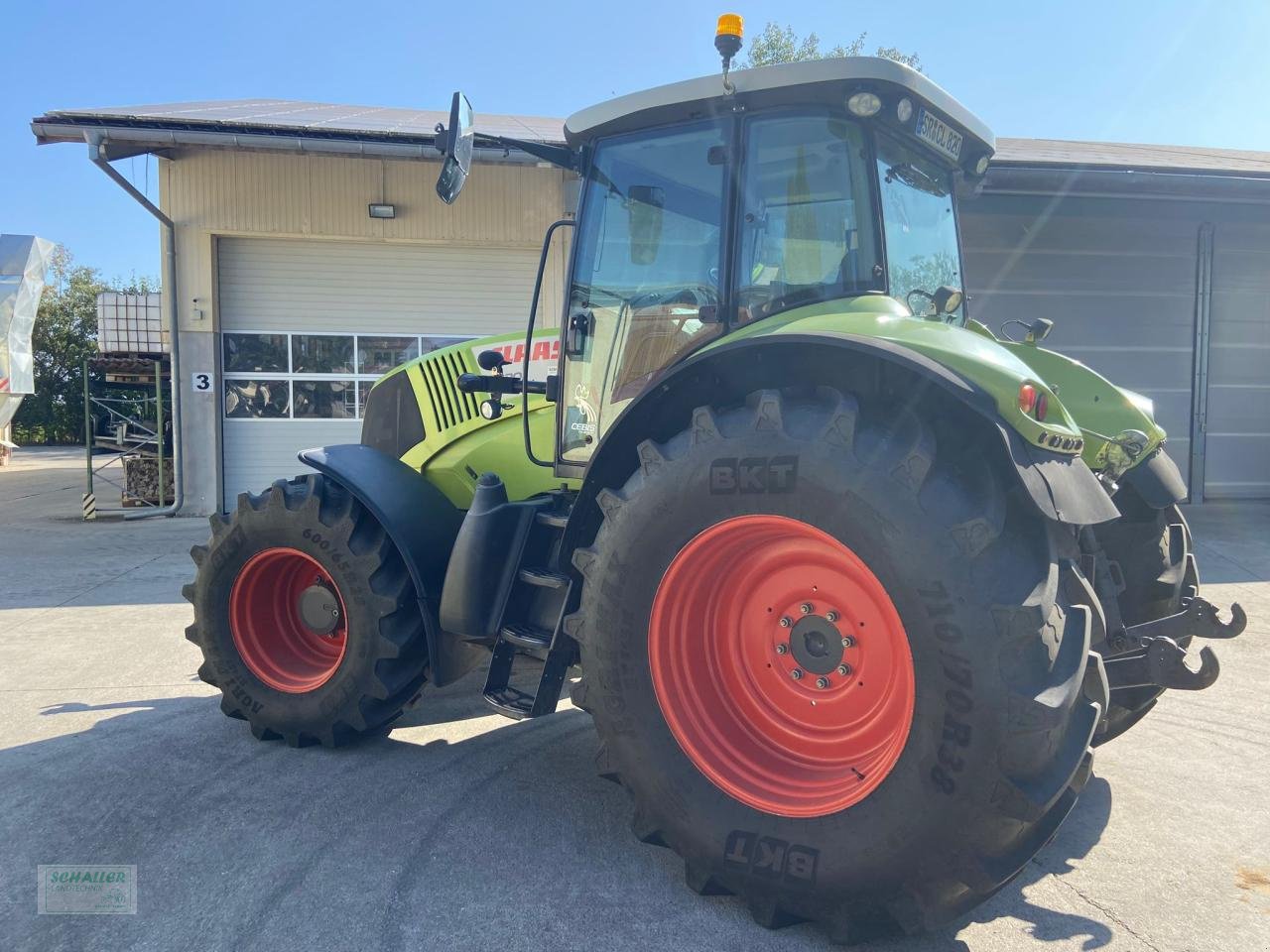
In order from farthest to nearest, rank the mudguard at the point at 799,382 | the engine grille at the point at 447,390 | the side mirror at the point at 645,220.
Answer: the engine grille at the point at 447,390
the side mirror at the point at 645,220
the mudguard at the point at 799,382

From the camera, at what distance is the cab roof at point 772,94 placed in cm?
271

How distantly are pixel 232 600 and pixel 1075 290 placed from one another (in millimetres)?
11744

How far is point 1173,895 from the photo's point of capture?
8.58 feet

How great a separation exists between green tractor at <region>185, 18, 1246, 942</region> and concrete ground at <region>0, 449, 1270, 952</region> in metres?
0.25

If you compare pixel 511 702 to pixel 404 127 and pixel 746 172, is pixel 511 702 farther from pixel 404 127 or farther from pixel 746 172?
pixel 404 127

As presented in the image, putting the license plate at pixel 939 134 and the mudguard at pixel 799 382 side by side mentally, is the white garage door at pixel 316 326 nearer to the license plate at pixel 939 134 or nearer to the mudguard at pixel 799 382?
the license plate at pixel 939 134

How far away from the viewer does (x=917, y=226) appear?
3.25 meters

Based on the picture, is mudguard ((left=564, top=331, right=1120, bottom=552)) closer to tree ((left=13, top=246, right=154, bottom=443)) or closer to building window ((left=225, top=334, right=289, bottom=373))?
building window ((left=225, top=334, right=289, bottom=373))

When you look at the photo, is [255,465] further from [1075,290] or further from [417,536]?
[1075,290]

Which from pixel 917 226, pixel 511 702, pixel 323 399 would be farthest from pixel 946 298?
pixel 323 399

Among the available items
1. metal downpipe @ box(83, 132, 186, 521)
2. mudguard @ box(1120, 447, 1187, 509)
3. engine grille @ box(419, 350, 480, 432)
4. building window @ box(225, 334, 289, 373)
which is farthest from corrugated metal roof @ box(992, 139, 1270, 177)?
metal downpipe @ box(83, 132, 186, 521)

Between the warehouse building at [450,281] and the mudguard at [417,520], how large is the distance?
7.60 meters

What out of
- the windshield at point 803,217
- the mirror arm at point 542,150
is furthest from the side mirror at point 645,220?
the windshield at point 803,217

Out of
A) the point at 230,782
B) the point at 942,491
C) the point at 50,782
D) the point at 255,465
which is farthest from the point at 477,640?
the point at 255,465
